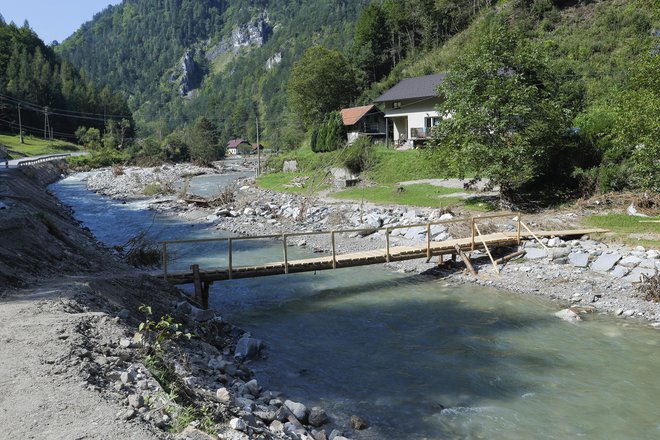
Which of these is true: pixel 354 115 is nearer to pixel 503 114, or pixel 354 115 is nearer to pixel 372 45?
pixel 372 45

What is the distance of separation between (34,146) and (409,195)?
89533 mm

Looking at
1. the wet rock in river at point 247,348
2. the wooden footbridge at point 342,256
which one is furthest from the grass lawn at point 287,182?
the wet rock in river at point 247,348

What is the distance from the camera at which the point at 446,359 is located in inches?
478

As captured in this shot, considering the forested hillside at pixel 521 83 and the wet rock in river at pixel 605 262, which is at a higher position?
the forested hillside at pixel 521 83

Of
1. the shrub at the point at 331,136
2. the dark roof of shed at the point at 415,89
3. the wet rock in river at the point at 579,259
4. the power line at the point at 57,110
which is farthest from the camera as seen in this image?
the power line at the point at 57,110

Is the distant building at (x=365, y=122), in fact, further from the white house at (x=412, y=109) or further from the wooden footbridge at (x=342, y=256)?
the wooden footbridge at (x=342, y=256)

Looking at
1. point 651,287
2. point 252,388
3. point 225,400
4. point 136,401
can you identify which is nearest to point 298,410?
point 252,388

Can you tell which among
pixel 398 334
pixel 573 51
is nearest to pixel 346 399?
pixel 398 334

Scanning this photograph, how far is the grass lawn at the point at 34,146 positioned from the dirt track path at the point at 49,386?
8122 centimetres

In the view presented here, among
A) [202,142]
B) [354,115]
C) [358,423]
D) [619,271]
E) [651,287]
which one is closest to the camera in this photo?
[358,423]

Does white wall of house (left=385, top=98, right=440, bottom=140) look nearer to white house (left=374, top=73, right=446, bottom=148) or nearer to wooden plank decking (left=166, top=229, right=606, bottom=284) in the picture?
white house (left=374, top=73, right=446, bottom=148)

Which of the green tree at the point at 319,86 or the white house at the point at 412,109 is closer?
the white house at the point at 412,109

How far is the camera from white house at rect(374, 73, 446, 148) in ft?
161

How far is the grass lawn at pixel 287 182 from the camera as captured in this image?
41.8m
